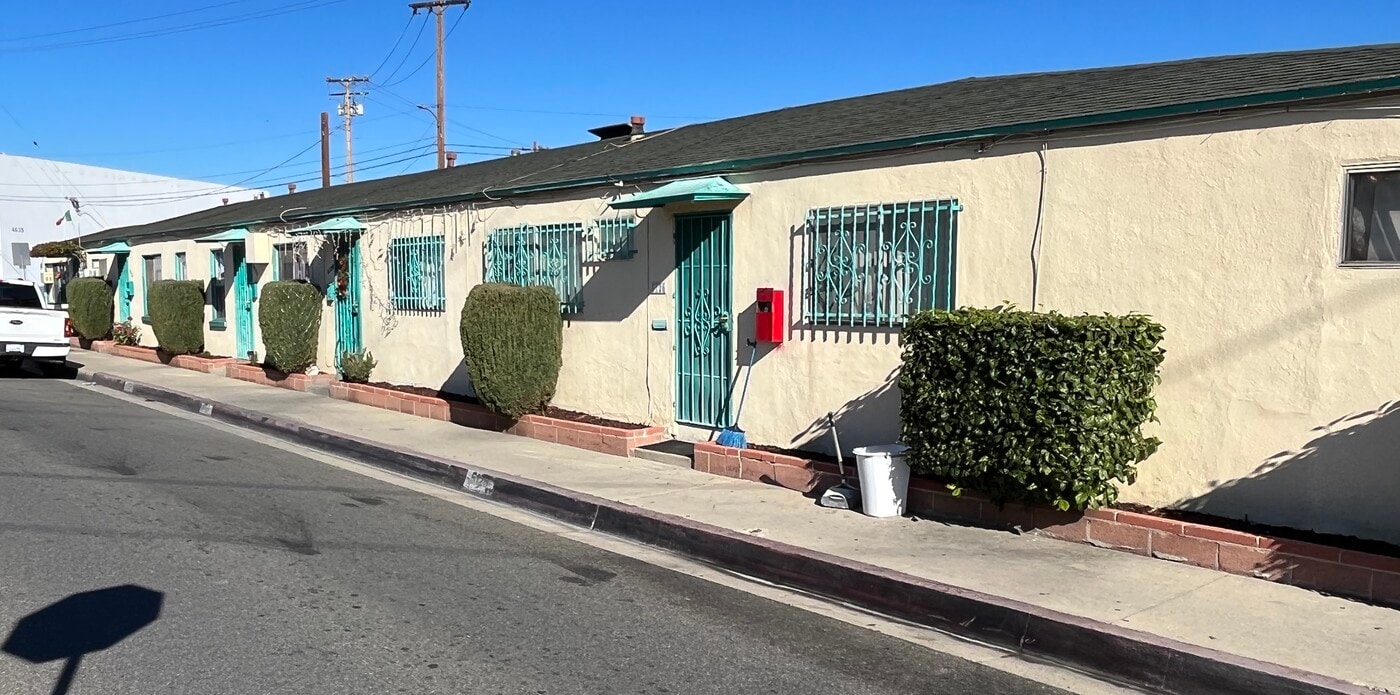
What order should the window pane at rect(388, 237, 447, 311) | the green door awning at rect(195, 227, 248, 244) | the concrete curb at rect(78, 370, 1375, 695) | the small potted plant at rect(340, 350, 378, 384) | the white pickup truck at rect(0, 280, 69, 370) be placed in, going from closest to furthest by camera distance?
the concrete curb at rect(78, 370, 1375, 695) → the window pane at rect(388, 237, 447, 311) → the small potted plant at rect(340, 350, 378, 384) → the white pickup truck at rect(0, 280, 69, 370) → the green door awning at rect(195, 227, 248, 244)

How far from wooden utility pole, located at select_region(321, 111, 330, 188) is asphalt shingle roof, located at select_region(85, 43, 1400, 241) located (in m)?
23.0

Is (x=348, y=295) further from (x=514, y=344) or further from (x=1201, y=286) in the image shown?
(x=1201, y=286)

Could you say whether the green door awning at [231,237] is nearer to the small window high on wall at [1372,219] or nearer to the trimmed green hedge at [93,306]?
the trimmed green hedge at [93,306]

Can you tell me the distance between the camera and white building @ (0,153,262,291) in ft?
146

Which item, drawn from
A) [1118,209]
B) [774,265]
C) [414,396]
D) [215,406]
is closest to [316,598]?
[774,265]

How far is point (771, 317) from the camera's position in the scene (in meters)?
8.91

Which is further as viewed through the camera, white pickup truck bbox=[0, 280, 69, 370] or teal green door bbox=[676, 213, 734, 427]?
white pickup truck bbox=[0, 280, 69, 370]

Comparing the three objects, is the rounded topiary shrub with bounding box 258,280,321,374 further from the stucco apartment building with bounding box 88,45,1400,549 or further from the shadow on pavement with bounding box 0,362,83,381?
the shadow on pavement with bounding box 0,362,83,381

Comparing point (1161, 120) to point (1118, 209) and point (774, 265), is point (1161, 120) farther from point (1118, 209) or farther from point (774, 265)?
point (774, 265)

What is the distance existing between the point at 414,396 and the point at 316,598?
756 cm

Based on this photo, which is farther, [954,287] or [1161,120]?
[954,287]

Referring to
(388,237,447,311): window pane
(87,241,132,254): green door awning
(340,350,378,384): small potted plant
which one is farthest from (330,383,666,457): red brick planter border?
(87,241,132,254): green door awning

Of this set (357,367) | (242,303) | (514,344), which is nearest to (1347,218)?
(514,344)

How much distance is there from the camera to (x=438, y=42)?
28250 millimetres
